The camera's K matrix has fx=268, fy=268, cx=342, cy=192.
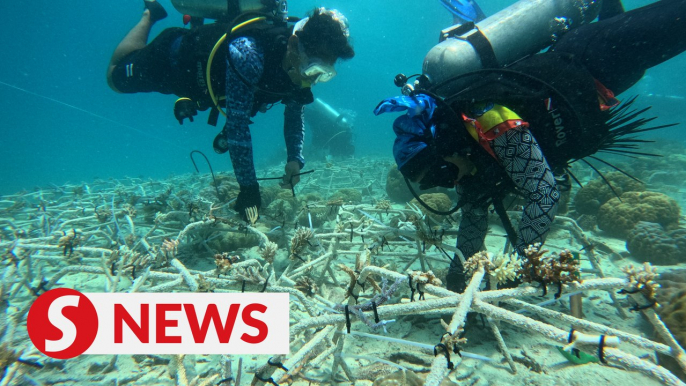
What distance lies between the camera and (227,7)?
455 cm

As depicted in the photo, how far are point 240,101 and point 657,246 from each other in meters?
6.48

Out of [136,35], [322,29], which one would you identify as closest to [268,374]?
[322,29]

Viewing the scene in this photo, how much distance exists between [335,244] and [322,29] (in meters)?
2.78

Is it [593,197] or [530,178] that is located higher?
[530,178]

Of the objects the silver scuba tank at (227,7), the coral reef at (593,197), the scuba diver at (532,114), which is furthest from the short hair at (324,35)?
the coral reef at (593,197)

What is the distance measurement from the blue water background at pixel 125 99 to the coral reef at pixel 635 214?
77.0 ft

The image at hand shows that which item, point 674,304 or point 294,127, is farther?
point 294,127

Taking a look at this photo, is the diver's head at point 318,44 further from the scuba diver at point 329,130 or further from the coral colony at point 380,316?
the scuba diver at point 329,130

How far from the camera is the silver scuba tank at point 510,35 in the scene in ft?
9.05

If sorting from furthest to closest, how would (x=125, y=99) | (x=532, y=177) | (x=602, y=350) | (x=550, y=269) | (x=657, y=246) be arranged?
(x=125, y=99)
(x=657, y=246)
(x=532, y=177)
(x=550, y=269)
(x=602, y=350)

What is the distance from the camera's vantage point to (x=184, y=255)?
3973 millimetres

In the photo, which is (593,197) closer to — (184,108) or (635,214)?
(635,214)

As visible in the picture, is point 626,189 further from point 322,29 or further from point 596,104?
point 322,29

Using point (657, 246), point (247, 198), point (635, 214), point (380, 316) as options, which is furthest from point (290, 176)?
point (635, 214)
